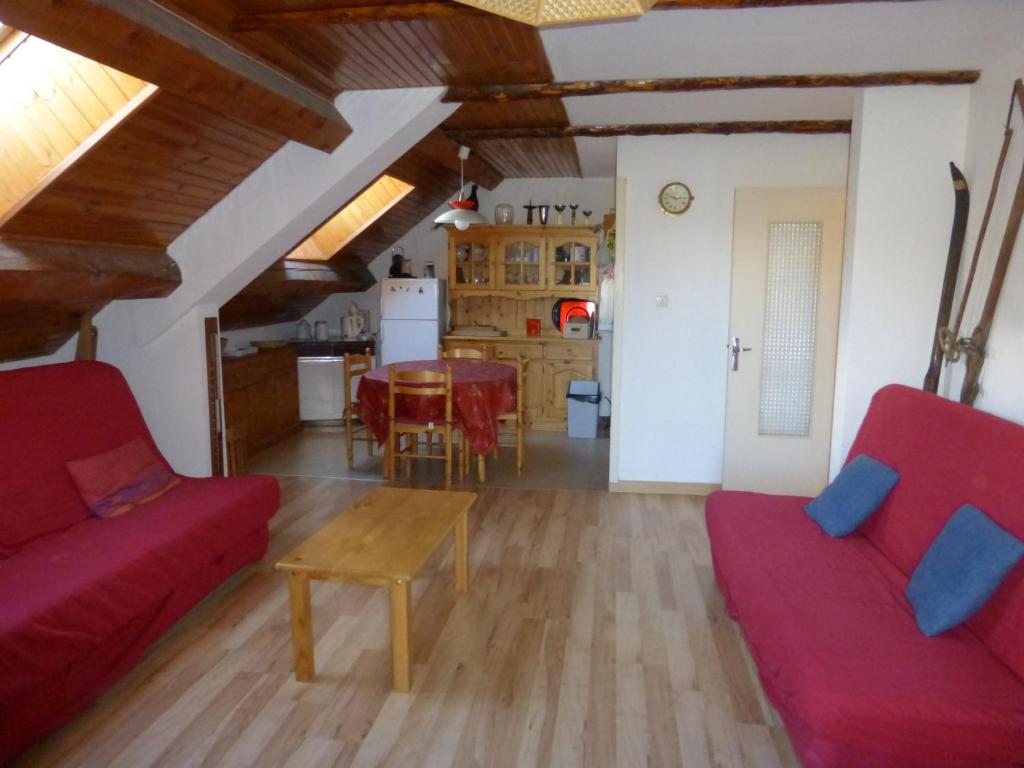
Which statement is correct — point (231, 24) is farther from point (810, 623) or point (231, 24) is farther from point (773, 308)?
point (773, 308)

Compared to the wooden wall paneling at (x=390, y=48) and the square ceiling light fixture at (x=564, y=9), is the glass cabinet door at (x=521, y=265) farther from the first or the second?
the square ceiling light fixture at (x=564, y=9)

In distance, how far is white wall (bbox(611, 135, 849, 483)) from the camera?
160 inches

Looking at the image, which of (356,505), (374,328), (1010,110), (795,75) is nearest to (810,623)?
(356,505)

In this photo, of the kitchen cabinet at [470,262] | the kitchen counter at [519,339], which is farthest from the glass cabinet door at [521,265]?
the kitchen counter at [519,339]

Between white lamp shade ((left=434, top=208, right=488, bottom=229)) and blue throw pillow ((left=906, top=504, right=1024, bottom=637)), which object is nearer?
blue throw pillow ((left=906, top=504, right=1024, bottom=637))

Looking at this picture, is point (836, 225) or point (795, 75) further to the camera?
point (836, 225)

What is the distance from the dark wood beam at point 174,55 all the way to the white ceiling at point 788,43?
3.56ft

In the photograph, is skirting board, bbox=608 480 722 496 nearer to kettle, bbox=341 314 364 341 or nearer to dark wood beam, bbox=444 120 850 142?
dark wood beam, bbox=444 120 850 142

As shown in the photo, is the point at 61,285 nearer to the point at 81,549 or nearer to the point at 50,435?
the point at 50,435

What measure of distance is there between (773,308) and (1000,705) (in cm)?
284

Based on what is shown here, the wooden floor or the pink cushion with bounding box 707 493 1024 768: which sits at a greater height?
the pink cushion with bounding box 707 493 1024 768

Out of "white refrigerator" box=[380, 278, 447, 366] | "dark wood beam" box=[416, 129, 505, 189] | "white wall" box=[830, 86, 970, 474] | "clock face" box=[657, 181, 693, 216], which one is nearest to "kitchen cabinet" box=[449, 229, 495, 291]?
"white refrigerator" box=[380, 278, 447, 366]

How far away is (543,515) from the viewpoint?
3.96 meters

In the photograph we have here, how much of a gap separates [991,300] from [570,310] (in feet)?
13.0
